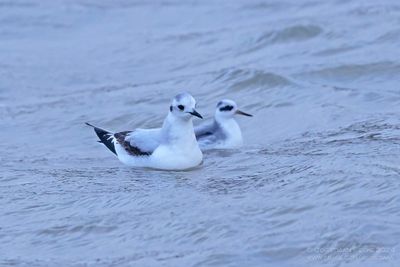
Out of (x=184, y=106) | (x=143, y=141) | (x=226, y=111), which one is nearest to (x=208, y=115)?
(x=226, y=111)

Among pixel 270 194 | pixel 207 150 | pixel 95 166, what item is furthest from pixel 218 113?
pixel 270 194

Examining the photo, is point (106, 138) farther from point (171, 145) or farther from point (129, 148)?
point (171, 145)

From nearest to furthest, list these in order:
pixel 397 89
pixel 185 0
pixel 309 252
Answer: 1. pixel 309 252
2. pixel 397 89
3. pixel 185 0

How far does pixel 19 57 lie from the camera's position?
19672 millimetres

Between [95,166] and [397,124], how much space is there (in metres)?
3.32

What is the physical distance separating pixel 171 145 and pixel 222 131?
141 centimetres

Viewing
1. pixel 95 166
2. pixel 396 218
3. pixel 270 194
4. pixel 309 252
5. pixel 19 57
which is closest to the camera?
pixel 309 252

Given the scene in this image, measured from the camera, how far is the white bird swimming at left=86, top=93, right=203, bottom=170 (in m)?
12.8

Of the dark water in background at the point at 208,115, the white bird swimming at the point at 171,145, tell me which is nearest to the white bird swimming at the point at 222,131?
the dark water in background at the point at 208,115

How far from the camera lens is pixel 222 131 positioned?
14188mm

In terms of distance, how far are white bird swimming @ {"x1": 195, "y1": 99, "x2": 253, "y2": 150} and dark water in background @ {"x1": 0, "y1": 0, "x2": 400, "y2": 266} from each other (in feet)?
0.88

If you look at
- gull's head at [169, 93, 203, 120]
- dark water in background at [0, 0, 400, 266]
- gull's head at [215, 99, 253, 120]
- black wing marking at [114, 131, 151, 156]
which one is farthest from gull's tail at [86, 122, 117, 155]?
gull's head at [215, 99, 253, 120]

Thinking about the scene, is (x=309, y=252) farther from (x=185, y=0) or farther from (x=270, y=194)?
(x=185, y=0)

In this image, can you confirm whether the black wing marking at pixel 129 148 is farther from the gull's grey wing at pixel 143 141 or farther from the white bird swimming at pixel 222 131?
the white bird swimming at pixel 222 131
